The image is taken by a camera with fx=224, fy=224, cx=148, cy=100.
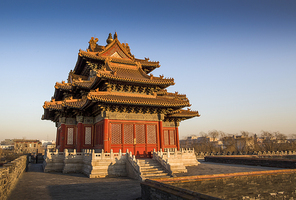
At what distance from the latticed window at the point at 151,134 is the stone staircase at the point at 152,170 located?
10.0 ft

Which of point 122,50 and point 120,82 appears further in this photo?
point 122,50

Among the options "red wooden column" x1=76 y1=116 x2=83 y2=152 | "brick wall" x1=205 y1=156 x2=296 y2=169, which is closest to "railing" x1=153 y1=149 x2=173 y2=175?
"red wooden column" x1=76 y1=116 x2=83 y2=152

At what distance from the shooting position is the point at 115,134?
68.6ft

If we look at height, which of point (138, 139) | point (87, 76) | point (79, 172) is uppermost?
point (87, 76)

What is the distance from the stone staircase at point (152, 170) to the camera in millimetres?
16655

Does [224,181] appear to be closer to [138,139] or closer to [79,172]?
[138,139]

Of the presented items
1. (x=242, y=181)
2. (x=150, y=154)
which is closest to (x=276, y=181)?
(x=242, y=181)

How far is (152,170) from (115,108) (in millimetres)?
6728

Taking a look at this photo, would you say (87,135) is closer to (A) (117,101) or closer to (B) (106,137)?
(B) (106,137)

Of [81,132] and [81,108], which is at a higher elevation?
[81,108]

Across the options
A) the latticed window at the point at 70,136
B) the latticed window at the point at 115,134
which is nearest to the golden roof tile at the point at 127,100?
the latticed window at the point at 115,134

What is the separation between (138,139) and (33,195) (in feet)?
37.4

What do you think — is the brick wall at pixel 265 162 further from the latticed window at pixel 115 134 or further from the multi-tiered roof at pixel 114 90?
the latticed window at pixel 115 134

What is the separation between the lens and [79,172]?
21.0 meters
